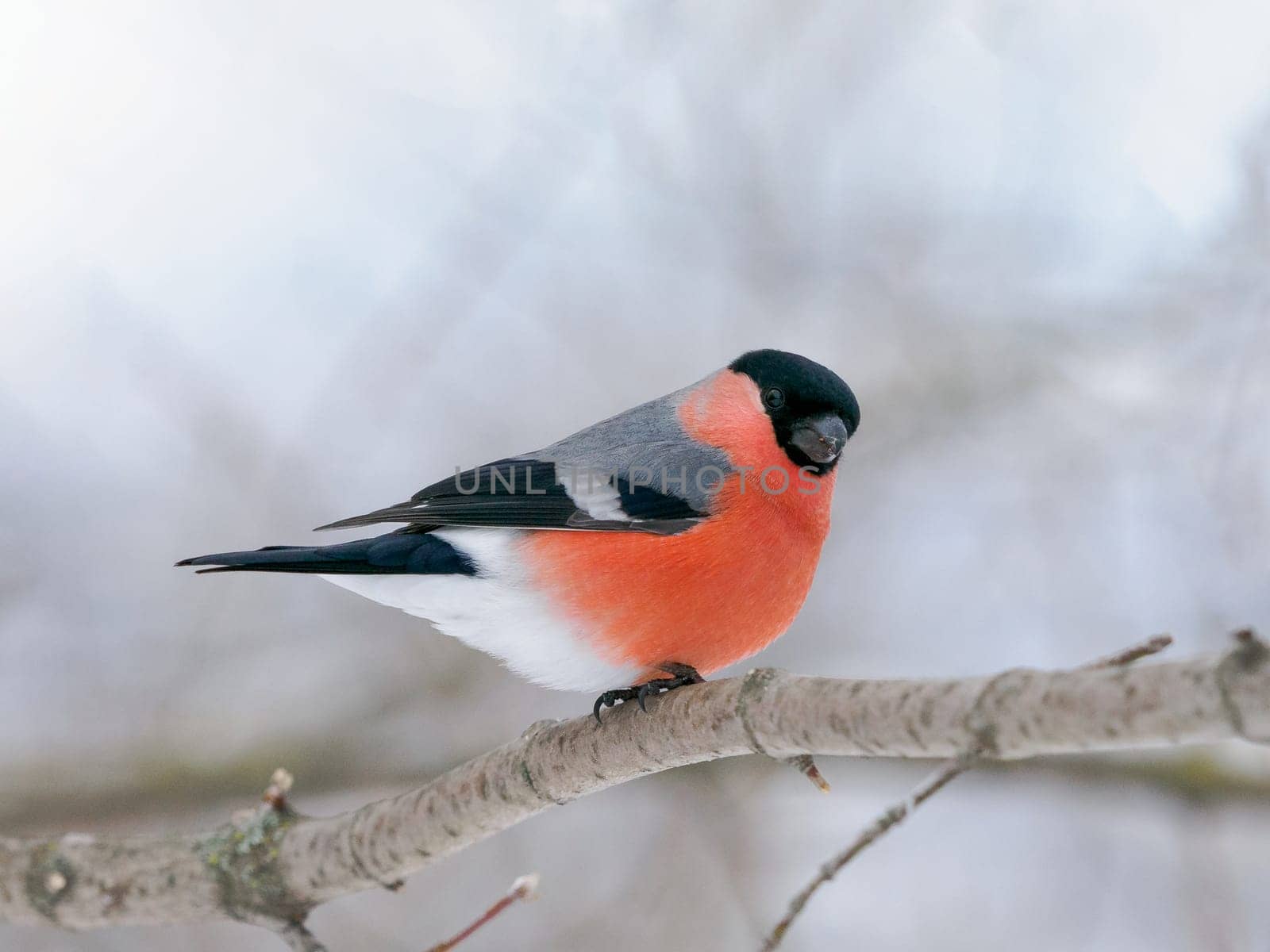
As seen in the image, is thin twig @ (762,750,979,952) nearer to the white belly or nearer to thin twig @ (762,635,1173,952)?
thin twig @ (762,635,1173,952)

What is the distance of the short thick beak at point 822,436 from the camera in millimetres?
3445

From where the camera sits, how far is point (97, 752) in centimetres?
429

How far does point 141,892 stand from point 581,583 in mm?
1434

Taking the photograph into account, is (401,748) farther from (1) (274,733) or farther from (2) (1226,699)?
(2) (1226,699)

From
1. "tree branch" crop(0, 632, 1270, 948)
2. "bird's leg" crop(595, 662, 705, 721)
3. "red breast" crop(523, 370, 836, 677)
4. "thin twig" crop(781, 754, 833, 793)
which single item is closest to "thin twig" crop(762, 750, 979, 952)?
"tree branch" crop(0, 632, 1270, 948)

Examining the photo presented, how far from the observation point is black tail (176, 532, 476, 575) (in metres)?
2.93

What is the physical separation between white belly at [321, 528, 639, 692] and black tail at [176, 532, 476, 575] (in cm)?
3

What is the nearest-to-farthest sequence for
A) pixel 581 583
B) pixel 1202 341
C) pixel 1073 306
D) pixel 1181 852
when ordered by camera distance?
pixel 581 583 < pixel 1181 852 < pixel 1202 341 < pixel 1073 306

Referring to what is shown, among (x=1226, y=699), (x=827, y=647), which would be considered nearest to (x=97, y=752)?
(x=827, y=647)

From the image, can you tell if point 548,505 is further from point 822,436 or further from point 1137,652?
point 1137,652

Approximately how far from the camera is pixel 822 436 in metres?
3.46

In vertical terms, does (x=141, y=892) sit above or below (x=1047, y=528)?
below

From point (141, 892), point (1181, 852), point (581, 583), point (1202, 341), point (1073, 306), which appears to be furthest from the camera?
point (1073, 306)

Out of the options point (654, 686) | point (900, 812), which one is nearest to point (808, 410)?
point (654, 686)
